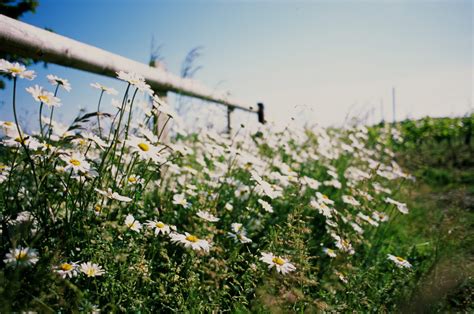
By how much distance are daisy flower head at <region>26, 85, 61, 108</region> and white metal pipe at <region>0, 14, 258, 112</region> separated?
480 millimetres

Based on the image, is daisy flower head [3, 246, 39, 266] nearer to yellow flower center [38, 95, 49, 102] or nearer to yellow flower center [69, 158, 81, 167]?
yellow flower center [69, 158, 81, 167]

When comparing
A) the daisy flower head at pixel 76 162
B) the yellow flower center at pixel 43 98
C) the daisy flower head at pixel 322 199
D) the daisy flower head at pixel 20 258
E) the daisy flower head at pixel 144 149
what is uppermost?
the yellow flower center at pixel 43 98

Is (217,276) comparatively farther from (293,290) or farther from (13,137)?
(13,137)

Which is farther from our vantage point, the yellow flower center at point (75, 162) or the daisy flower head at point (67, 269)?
the yellow flower center at point (75, 162)

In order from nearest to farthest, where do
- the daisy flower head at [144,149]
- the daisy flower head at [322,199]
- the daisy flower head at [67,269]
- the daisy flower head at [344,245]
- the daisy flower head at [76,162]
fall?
1. the daisy flower head at [67,269]
2. the daisy flower head at [76,162]
3. the daisy flower head at [144,149]
4. the daisy flower head at [344,245]
5. the daisy flower head at [322,199]

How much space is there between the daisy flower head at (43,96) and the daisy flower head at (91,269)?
68 cm

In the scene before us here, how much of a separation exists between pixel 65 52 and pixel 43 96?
0.77 m

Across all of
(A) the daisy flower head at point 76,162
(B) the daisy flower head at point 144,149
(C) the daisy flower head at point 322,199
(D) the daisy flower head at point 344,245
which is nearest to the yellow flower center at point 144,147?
(B) the daisy flower head at point 144,149

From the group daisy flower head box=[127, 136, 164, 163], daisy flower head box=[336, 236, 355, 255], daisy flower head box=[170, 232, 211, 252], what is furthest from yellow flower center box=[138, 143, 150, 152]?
daisy flower head box=[336, 236, 355, 255]

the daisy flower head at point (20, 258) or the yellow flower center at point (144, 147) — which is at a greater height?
the yellow flower center at point (144, 147)

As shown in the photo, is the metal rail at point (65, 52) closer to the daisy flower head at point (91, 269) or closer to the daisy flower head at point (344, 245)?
the daisy flower head at point (91, 269)

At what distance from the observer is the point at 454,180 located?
581 cm

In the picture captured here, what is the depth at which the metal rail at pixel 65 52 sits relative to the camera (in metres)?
1.76

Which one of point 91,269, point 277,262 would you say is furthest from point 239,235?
point 91,269
